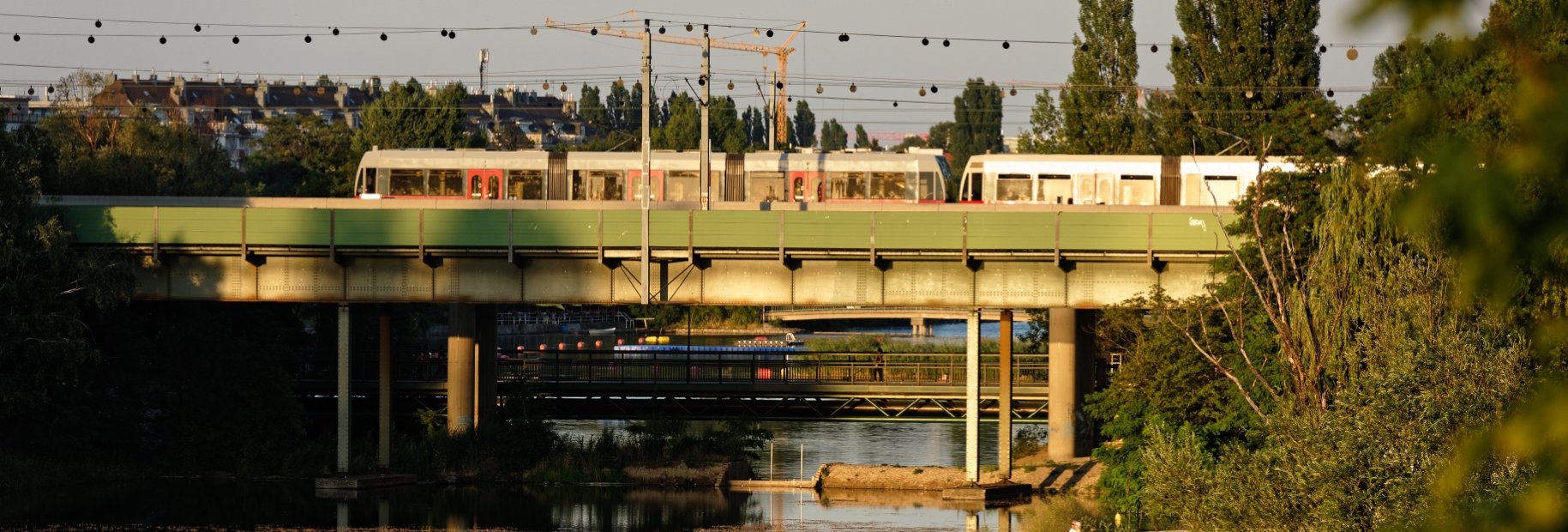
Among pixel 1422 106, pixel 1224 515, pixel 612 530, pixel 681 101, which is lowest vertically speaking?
pixel 612 530

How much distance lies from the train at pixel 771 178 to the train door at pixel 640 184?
31 mm

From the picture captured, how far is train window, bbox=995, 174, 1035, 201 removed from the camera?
56.2m

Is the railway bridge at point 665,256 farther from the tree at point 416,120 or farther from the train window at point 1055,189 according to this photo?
the tree at point 416,120

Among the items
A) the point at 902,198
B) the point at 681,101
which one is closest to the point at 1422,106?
the point at 902,198

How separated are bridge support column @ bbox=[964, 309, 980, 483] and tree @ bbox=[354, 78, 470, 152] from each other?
74.6 metres

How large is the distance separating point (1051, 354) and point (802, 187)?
1077cm

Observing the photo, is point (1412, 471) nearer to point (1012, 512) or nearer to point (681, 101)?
point (1012, 512)

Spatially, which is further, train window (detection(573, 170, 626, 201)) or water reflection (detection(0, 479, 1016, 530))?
train window (detection(573, 170, 626, 201))

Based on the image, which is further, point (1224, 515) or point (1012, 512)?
point (1012, 512)

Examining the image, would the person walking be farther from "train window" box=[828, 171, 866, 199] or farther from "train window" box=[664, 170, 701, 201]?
"train window" box=[664, 170, 701, 201]

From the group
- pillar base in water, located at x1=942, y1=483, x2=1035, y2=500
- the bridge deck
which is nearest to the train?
the bridge deck

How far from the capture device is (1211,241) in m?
44.6

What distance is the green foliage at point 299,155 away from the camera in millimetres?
124450

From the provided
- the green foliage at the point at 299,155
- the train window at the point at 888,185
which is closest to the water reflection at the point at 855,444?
the train window at the point at 888,185
